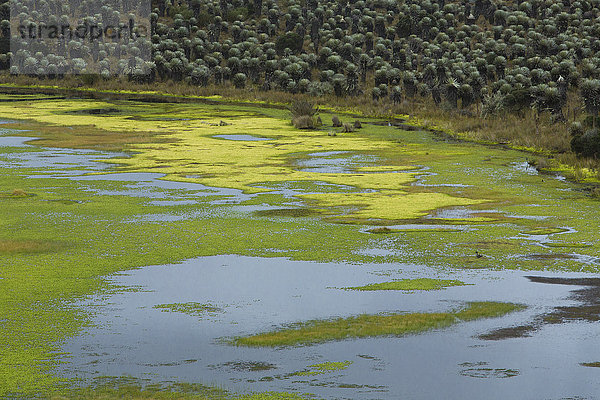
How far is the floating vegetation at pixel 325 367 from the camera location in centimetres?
852

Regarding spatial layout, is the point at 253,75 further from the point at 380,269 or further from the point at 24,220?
the point at 380,269

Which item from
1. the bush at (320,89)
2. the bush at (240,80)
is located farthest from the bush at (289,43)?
the bush at (320,89)

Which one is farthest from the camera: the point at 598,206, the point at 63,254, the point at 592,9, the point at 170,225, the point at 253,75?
the point at 592,9

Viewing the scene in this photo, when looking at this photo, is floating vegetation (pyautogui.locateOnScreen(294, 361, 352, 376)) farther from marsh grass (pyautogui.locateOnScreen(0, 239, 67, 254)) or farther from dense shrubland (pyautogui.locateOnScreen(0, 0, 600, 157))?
dense shrubland (pyautogui.locateOnScreen(0, 0, 600, 157))

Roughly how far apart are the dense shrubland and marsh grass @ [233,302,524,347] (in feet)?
80.6

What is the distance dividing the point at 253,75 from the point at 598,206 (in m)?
44.5

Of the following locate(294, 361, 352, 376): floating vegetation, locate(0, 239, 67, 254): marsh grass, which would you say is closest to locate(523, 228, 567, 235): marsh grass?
locate(294, 361, 352, 376): floating vegetation

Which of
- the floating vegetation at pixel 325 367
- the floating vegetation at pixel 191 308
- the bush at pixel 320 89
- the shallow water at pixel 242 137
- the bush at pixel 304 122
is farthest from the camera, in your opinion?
the bush at pixel 320 89

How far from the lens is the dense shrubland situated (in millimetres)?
43281

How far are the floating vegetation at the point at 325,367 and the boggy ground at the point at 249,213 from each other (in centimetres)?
137

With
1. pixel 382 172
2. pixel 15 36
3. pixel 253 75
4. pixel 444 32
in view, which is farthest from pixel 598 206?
pixel 15 36

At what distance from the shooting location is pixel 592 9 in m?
66.4

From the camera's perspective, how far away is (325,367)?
28.5ft

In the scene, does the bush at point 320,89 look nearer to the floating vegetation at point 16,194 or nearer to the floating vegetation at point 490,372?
the floating vegetation at point 16,194
